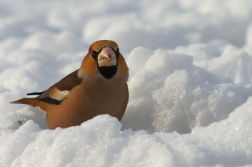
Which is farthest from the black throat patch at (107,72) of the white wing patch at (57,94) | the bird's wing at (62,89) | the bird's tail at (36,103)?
the bird's tail at (36,103)

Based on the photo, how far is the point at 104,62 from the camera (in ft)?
9.18

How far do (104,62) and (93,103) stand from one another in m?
0.28

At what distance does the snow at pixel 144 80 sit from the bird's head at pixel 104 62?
14.0 inches

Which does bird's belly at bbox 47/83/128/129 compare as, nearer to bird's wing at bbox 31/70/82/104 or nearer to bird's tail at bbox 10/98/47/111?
bird's wing at bbox 31/70/82/104

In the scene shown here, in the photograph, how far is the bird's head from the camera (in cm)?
279

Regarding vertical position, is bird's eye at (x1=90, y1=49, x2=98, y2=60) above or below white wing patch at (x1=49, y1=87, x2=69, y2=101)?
above

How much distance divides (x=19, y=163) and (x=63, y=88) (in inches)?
44.1

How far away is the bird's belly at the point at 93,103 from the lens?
111 inches

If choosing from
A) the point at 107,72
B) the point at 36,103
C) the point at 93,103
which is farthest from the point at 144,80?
the point at 36,103

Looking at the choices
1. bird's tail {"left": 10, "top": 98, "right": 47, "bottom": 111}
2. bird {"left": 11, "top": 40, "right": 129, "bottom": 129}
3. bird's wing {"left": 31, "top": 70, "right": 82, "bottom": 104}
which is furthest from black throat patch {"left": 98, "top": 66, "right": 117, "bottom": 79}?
bird's tail {"left": 10, "top": 98, "right": 47, "bottom": 111}

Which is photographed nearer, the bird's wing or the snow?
the snow

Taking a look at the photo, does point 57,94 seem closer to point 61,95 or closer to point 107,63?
point 61,95

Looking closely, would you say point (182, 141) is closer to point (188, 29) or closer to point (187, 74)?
point (187, 74)

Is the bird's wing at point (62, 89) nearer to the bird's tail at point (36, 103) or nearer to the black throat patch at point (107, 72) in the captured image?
the bird's tail at point (36, 103)
